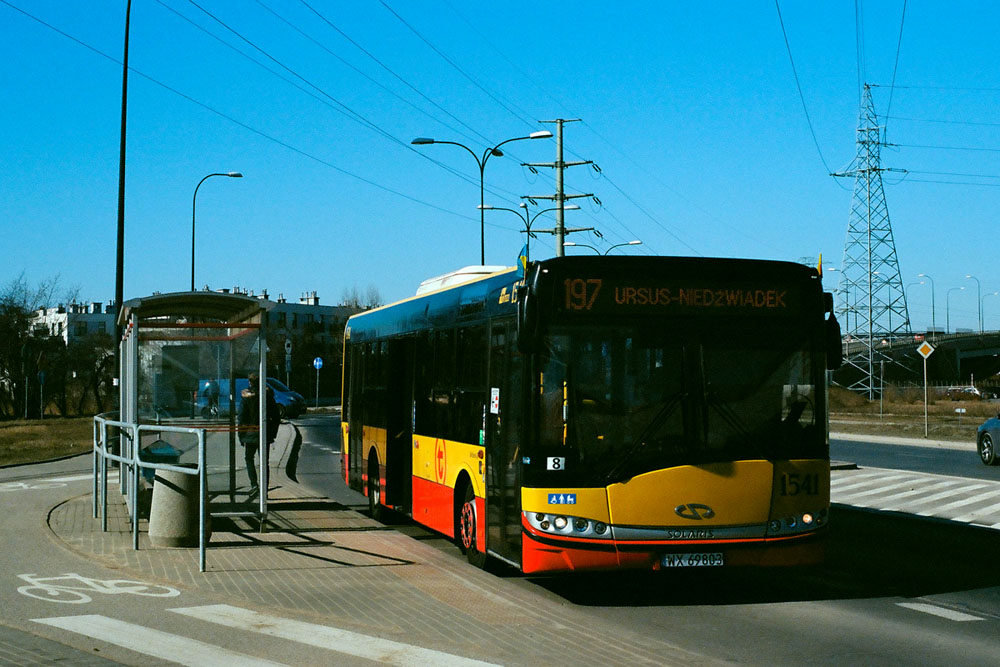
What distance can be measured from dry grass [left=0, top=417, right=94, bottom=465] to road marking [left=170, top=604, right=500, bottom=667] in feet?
64.6

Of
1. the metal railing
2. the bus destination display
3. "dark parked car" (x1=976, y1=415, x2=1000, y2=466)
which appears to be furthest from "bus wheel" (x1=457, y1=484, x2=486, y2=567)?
"dark parked car" (x1=976, y1=415, x2=1000, y2=466)

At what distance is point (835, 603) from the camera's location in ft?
31.8

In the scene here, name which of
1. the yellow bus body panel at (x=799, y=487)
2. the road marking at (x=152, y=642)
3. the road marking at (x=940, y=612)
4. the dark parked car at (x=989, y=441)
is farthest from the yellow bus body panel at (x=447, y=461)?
the dark parked car at (x=989, y=441)

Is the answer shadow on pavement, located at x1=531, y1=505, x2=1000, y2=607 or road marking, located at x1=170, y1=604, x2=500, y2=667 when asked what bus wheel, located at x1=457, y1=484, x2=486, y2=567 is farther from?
road marking, located at x1=170, y1=604, x2=500, y2=667

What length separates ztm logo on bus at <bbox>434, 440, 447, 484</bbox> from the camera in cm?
1260

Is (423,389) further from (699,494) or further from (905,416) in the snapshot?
(905,416)

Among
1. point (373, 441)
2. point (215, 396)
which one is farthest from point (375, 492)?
point (215, 396)

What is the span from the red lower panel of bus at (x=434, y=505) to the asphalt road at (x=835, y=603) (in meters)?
0.36

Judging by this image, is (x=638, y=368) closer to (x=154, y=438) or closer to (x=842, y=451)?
(x=154, y=438)

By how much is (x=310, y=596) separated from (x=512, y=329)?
2.78m

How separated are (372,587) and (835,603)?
382cm

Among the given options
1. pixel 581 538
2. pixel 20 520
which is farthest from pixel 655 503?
pixel 20 520

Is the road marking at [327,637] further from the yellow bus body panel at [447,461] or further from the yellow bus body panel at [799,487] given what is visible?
the yellow bus body panel at [799,487]

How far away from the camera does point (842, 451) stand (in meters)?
32.6
